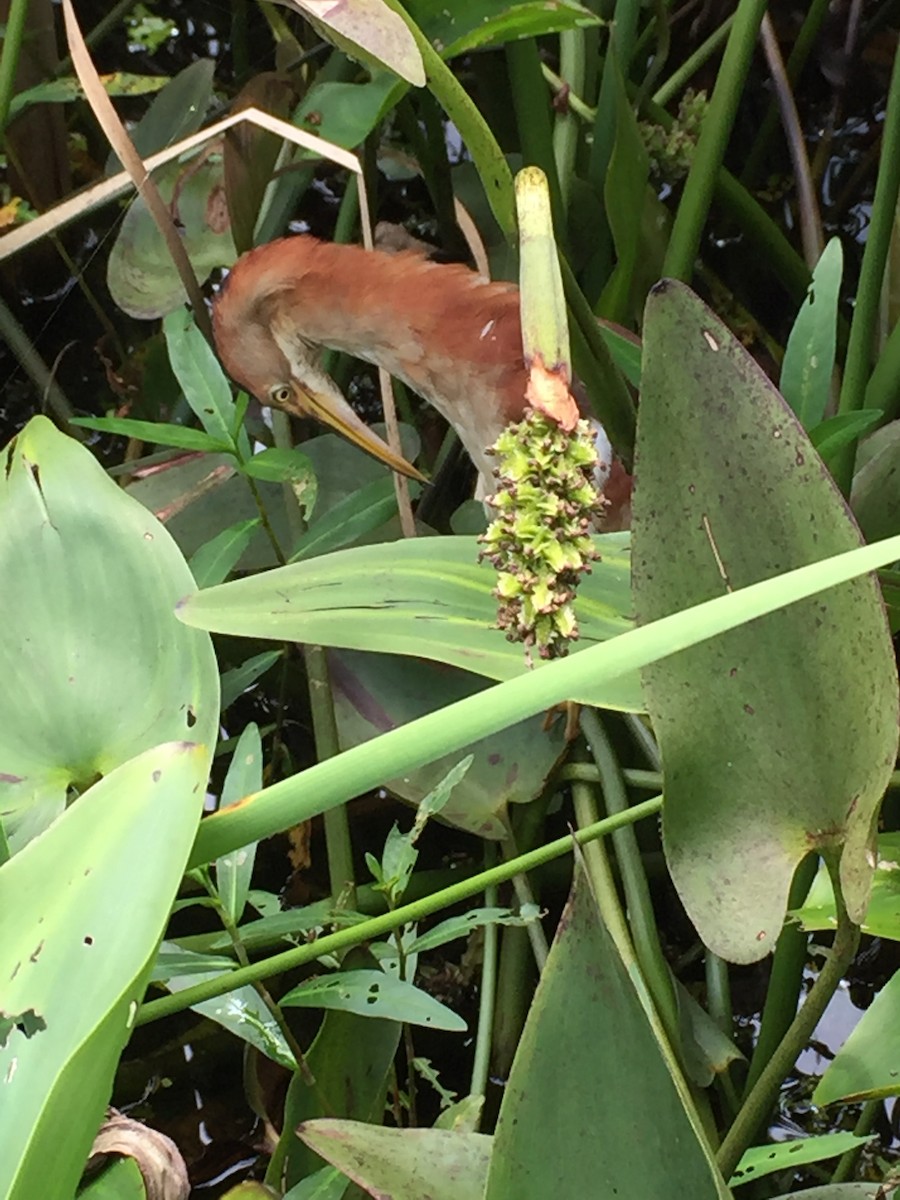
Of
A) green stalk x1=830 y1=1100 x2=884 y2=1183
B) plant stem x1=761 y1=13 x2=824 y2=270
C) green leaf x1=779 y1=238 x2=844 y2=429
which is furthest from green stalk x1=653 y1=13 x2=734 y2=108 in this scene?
green stalk x1=830 y1=1100 x2=884 y2=1183

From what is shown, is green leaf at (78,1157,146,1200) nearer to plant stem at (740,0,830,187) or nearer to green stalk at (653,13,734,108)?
green stalk at (653,13,734,108)

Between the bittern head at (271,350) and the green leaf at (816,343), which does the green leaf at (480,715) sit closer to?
the green leaf at (816,343)

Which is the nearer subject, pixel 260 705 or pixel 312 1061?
pixel 312 1061

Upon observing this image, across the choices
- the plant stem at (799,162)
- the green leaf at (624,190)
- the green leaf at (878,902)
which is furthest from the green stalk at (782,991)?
the plant stem at (799,162)

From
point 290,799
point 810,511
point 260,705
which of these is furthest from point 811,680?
point 260,705

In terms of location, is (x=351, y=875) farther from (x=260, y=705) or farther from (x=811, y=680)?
(x=811, y=680)

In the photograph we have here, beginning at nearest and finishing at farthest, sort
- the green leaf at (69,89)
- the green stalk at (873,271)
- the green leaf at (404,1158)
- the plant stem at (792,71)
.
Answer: the green leaf at (404,1158), the green stalk at (873,271), the green leaf at (69,89), the plant stem at (792,71)
